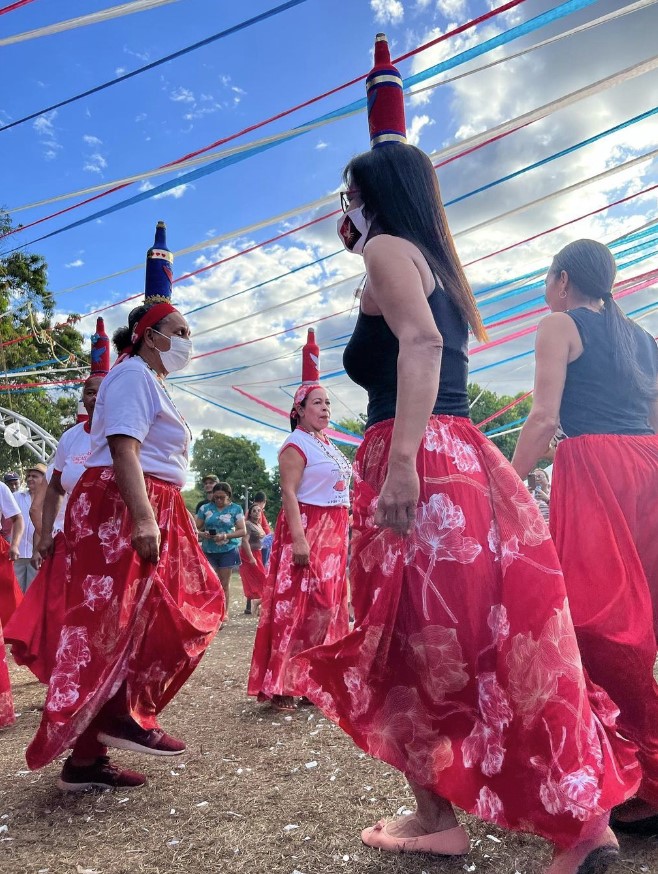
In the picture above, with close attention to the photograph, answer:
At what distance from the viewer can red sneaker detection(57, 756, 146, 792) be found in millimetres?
2461

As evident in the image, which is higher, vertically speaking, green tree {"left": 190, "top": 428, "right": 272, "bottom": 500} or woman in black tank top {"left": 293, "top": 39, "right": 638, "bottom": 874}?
green tree {"left": 190, "top": 428, "right": 272, "bottom": 500}

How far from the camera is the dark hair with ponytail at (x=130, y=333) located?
2.81m

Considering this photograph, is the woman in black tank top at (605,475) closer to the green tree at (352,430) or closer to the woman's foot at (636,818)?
the woman's foot at (636,818)

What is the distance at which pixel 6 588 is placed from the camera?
5.03 metres

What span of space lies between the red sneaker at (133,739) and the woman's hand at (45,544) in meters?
1.43

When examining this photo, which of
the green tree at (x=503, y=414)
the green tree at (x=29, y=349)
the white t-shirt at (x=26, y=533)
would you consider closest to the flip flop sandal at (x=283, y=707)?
the white t-shirt at (x=26, y=533)

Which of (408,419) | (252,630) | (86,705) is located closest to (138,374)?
(86,705)

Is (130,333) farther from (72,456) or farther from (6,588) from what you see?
(6,588)

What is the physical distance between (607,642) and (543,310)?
683 centimetres

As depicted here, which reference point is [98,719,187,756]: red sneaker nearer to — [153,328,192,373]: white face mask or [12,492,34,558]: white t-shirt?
[153,328,192,373]: white face mask

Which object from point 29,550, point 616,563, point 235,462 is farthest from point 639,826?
point 235,462

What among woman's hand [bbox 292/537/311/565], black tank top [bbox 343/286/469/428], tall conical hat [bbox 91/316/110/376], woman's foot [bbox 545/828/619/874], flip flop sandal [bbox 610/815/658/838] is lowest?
flip flop sandal [bbox 610/815/658/838]

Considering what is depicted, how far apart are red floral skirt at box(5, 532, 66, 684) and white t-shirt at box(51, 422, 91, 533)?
0.29 meters

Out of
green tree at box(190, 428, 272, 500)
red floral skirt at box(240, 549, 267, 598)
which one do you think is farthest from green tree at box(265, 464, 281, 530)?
red floral skirt at box(240, 549, 267, 598)
